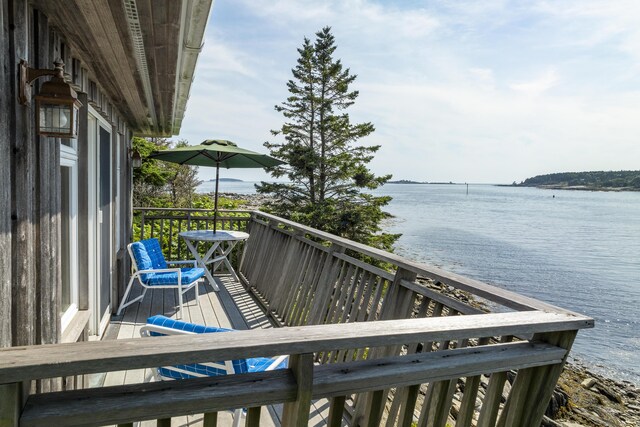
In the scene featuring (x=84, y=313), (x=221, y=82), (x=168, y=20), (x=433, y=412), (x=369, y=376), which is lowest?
(x=84, y=313)

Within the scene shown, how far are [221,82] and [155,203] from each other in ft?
19.0

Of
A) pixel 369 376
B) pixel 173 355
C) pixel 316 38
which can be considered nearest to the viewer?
pixel 173 355

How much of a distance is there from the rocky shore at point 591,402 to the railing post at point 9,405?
592 cm

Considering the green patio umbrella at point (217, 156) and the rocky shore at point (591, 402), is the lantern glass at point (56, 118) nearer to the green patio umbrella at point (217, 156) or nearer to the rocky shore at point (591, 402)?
the green patio umbrella at point (217, 156)

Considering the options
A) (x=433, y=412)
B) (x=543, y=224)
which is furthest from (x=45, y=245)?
(x=543, y=224)

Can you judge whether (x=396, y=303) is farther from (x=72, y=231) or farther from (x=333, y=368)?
(x=72, y=231)

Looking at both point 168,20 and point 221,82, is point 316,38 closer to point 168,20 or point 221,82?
point 221,82

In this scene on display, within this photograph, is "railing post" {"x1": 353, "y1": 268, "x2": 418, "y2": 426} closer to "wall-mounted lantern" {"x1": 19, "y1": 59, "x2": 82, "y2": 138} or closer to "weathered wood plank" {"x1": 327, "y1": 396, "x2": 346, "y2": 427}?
"weathered wood plank" {"x1": 327, "y1": 396, "x2": 346, "y2": 427}

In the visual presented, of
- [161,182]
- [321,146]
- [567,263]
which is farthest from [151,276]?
[567,263]

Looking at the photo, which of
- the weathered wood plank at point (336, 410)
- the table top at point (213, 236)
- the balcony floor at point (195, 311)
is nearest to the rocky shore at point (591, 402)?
the balcony floor at point (195, 311)

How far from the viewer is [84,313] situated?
2.89 m

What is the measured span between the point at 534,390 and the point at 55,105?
2.17 meters

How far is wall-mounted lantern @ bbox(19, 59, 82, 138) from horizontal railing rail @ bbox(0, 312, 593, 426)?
3.42 ft

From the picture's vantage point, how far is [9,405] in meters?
0.92
